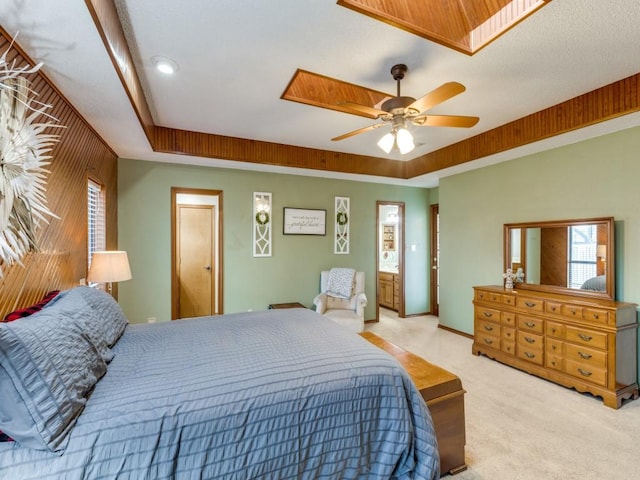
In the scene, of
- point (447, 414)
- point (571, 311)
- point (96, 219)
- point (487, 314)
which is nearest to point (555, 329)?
point (571, 311)

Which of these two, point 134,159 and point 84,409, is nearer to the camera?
point 84,409

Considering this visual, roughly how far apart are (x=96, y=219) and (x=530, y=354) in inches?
186

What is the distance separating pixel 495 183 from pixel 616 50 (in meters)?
2.13

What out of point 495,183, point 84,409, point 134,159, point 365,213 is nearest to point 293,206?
point 365,213

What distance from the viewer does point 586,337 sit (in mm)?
2719

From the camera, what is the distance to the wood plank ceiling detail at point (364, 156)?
2010 mm

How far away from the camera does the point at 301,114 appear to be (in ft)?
10.0

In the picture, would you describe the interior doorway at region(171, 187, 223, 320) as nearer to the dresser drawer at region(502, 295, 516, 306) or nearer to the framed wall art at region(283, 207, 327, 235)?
the framed wall art at region(283, 207, 327, 235)

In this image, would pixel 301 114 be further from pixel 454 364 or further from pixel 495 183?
pixel 454 364

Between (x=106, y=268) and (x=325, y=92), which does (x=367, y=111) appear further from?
(x=106, y=268)

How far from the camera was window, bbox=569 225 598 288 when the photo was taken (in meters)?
3.01

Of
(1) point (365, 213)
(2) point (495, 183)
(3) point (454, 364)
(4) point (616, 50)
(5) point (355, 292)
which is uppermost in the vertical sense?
(4) point (616, 50)

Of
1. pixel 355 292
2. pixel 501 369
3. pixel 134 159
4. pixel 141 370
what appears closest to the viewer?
pixel 141 370

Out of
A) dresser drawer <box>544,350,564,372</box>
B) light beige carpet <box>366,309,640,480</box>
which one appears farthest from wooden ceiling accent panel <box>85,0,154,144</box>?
dresser drawer <box>544,350,564,372</box>
